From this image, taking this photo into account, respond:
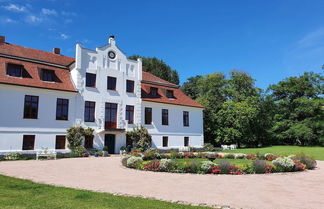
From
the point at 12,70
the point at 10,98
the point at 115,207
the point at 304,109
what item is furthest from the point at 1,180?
the point at 304,109

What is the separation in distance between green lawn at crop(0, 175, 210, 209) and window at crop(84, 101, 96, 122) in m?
17.7

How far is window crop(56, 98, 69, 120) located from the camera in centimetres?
2428

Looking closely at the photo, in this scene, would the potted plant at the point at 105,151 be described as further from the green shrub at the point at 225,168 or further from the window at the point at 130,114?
the green shrub at the point at 225,168

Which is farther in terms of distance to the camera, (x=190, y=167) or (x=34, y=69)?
(x=34, y=69)

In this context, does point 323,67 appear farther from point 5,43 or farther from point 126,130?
point 5,43

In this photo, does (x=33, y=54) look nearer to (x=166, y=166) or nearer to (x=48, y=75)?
(x=48, y=75)

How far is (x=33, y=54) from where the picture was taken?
26203 millimetres

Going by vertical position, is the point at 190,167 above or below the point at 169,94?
below

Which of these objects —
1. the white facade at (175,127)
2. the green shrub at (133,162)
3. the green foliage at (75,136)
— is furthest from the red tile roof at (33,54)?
the green shrub at (133,162)

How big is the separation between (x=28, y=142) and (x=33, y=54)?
9627mm

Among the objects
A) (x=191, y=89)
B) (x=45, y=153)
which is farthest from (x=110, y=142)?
(x=191, y=89)

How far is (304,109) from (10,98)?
45.5 meters

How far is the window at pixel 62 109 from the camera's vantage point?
24.3 m

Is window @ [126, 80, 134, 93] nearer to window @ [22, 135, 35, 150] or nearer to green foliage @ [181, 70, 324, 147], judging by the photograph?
window @ [22, 135, 35, 150]
